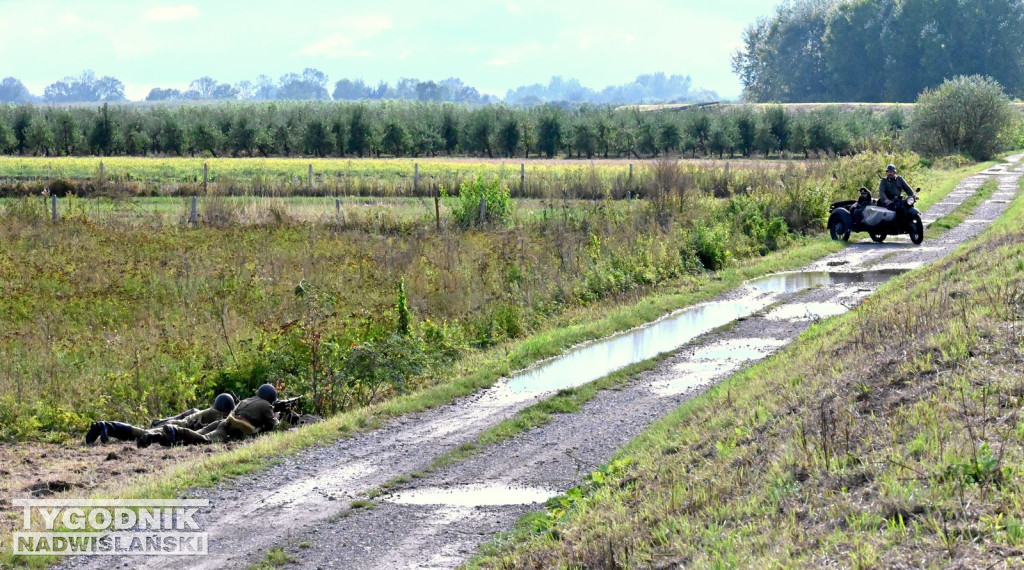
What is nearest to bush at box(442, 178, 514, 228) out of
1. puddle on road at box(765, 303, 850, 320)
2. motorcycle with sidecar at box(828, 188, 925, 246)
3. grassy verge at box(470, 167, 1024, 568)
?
motorcycle with sidecar at box(828, 188, 925, 246)

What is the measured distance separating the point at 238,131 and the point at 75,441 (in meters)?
65.5

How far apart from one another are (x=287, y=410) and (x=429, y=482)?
3.81m

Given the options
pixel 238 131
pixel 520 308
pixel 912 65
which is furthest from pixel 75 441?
pixel 912 65

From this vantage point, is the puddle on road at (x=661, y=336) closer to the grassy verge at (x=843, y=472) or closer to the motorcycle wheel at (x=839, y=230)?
the grassy verge at (x=843, y=472)

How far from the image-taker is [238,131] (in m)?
74.4

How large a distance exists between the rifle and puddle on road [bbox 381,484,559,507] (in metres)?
3.84

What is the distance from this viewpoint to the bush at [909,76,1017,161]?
Answer: 219ft

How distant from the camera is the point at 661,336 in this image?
16.6 metres

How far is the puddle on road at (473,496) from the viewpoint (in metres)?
→ 8.80

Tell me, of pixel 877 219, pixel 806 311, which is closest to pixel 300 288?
pixel 806 311

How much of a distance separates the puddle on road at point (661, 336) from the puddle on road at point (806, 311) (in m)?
0.44

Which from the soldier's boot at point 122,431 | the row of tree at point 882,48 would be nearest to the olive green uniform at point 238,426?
the soldier's boot at point 122,431

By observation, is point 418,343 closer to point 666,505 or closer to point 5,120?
point 666,505

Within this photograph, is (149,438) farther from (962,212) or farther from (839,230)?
(962,212)
